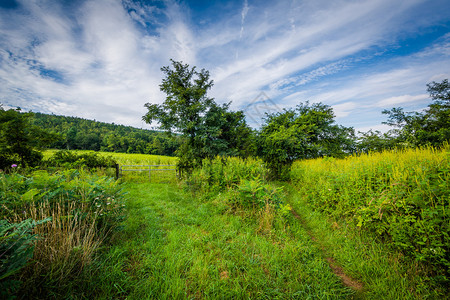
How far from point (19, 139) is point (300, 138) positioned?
17.7 metres

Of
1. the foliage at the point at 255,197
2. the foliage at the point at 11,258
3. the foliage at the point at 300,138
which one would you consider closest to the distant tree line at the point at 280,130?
the foliage at the point at 300,138

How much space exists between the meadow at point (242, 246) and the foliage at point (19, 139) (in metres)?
8.01

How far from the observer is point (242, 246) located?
3.03 m

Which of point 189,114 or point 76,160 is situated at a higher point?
point 189,114

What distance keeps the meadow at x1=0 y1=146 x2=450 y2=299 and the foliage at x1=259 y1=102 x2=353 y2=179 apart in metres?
7.46

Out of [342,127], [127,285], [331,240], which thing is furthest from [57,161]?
[342,127]

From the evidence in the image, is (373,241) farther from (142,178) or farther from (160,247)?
(142,178)

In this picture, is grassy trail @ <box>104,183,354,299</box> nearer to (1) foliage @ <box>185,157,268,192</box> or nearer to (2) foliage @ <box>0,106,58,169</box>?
(1) foliage @ <box>185,157,268,192</box>

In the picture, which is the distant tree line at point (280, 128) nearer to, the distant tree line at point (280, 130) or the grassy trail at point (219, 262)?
the distant tree line at point (280, 130)

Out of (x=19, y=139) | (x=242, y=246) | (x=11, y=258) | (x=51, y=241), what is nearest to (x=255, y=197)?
(x=242, y=246)

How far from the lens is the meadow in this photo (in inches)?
76.6

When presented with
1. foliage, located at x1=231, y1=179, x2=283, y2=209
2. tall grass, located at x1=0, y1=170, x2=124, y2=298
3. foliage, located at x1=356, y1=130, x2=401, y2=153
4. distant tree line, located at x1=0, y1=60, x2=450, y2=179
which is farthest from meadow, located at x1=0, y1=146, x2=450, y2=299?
foliage, located at x1=356, y1=130, x2=401, y2=153

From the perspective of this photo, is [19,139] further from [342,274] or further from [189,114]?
[342,274]

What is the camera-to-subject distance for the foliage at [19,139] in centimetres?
720
